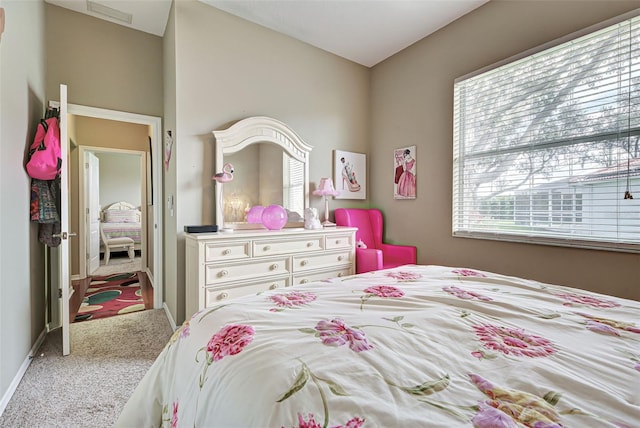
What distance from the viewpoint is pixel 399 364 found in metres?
0.64

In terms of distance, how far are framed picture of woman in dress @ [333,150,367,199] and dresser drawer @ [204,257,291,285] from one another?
1281 millimetres

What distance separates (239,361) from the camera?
0.68m

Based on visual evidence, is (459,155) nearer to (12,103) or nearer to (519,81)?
(519,81)

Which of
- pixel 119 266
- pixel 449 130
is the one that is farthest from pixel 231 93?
pixel 119 266

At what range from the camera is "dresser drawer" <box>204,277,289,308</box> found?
2285mm

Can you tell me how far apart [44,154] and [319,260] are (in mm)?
2286

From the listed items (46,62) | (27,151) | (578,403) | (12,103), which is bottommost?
(578,403)

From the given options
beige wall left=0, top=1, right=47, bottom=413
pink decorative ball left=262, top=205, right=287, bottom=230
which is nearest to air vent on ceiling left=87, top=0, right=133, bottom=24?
beige wall left=0, top=1, right=47, bottom=413

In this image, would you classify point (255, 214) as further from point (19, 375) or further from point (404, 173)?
point (19, 375)

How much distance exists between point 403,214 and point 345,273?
1.00m

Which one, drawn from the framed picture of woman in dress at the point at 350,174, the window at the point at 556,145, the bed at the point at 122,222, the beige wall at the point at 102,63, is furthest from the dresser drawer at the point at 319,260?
the bed at the point at 122,222

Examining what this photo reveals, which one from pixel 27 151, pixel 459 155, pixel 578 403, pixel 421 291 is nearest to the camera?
pixel 578 403

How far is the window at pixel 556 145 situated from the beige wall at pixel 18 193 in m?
3.34

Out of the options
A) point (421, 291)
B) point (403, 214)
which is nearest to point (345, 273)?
point (403, 214)
